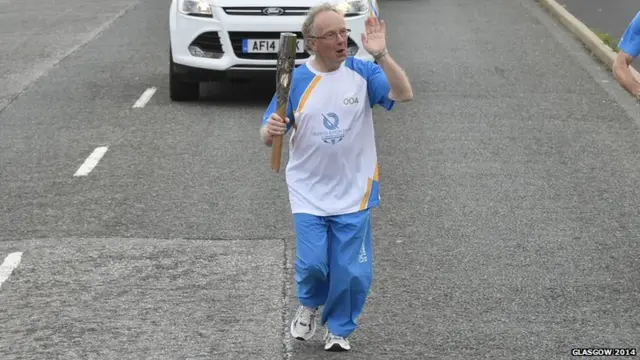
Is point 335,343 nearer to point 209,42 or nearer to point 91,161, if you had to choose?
point 91,161

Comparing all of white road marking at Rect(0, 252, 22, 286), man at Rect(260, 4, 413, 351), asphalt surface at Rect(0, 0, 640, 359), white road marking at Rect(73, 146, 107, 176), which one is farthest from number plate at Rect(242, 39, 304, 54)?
man at Rect(260, 4, 413, 351)

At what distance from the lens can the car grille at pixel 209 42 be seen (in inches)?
576

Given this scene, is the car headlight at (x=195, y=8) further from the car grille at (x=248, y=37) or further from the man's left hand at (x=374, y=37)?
the man's left hand at (x=374, y=37)

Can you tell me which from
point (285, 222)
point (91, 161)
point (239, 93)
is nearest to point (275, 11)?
point (239, 93)

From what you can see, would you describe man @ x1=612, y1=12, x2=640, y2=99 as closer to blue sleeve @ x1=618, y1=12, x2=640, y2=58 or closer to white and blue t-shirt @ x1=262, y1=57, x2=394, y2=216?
blue sleeve @ x1=618, y1=12, x2=640, y2=58

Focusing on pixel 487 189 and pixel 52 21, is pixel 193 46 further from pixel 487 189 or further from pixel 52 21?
pixel 52 21

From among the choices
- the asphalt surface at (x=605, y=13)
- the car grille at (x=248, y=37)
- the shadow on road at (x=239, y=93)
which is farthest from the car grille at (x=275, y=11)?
the asphalt surface at (x=605, y=13)

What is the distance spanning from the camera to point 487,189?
10.9 metres

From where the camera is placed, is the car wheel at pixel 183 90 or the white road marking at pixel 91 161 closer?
the white road marking at pixel 91 161

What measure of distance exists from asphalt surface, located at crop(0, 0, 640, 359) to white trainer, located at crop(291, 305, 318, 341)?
0.09m

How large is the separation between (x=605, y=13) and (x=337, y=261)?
57.6ft

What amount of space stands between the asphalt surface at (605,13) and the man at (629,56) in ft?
38.6

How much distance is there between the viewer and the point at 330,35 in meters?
6.54

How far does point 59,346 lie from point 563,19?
16.3 meters
